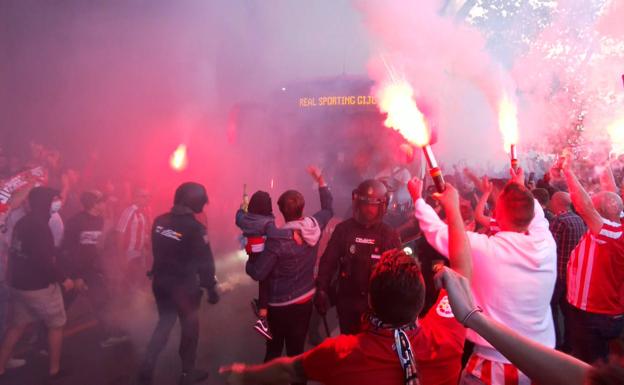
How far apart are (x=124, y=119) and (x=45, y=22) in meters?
1.98

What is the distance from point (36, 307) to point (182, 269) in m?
1.38

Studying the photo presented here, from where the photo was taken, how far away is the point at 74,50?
727 centimetres

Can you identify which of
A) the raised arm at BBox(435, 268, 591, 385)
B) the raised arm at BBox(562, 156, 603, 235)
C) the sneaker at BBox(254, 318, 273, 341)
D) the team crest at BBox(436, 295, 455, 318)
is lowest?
the sneaker at BBox(254, 318, 273, 341)

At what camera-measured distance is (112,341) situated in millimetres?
4516

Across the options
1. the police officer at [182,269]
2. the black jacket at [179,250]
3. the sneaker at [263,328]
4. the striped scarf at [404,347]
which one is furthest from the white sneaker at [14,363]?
the striped scarf at [404,347]

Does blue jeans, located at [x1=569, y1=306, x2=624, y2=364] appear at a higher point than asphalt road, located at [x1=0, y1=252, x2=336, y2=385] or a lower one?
higher

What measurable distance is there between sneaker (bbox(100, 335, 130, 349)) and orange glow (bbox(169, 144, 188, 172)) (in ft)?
15.7

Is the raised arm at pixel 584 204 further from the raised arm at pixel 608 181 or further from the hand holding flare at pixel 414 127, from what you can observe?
the hand holding flare at pixel 414 127

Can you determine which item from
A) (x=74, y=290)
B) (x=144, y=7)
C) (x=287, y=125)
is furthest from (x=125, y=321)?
(x=144, y=7)

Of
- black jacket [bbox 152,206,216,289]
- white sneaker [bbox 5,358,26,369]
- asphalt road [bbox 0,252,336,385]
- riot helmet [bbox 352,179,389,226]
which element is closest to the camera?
riot helmet [bbox 352,179,389,226]

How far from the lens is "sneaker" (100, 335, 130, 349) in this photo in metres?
4.46

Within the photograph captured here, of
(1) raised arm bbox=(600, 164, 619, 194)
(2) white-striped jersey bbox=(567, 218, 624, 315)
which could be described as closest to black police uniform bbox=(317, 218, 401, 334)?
(2) white-striped jersey bbox=(567, 218, 624, 315)

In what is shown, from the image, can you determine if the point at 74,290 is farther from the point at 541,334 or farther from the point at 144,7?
the point at 144,7

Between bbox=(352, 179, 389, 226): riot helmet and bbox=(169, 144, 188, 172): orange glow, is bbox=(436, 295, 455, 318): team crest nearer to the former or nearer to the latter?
bbox=(352, 179, 389, 226): riot helmet
